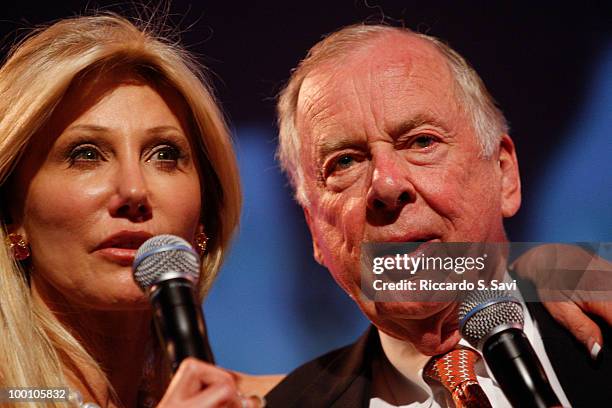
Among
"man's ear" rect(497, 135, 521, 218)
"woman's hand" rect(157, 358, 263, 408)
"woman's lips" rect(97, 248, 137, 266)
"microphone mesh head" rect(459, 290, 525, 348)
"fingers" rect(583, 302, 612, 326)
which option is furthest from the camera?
"man's ear" rect(497, 135, 521, 218)

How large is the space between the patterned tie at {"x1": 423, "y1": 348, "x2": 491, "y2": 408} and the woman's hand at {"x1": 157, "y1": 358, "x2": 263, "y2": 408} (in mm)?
664

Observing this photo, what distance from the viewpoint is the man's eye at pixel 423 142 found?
75.3 inches

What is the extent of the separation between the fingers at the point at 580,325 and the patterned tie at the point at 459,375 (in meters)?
0.21

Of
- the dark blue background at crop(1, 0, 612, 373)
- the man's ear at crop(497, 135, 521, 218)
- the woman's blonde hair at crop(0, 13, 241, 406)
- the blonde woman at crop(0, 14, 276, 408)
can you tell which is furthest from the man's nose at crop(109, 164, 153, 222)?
the man's ear at crop(497, 135, 521, 218)

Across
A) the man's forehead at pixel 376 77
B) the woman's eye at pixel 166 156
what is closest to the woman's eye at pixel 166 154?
the woman's eye at pixel 166 156

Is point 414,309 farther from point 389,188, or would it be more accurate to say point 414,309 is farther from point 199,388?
point 199,388

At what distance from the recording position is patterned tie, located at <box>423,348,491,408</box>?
1754mm

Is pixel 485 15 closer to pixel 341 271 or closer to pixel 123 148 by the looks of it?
pixel 341 271

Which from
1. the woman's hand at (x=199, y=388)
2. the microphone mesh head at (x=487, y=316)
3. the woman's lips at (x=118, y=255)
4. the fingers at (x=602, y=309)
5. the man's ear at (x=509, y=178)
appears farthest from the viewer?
the man's ear at (x=509, y=178)

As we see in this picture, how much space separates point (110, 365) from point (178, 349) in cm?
71

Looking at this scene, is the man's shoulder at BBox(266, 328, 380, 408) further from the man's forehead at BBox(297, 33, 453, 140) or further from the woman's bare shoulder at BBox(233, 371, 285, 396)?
the man's forehead at BBox(297, 33, 453, 140)

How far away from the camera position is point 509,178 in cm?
199

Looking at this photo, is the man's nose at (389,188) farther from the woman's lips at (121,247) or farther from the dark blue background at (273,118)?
the woman's lips at (121,247)

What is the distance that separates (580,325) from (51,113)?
1.21m
